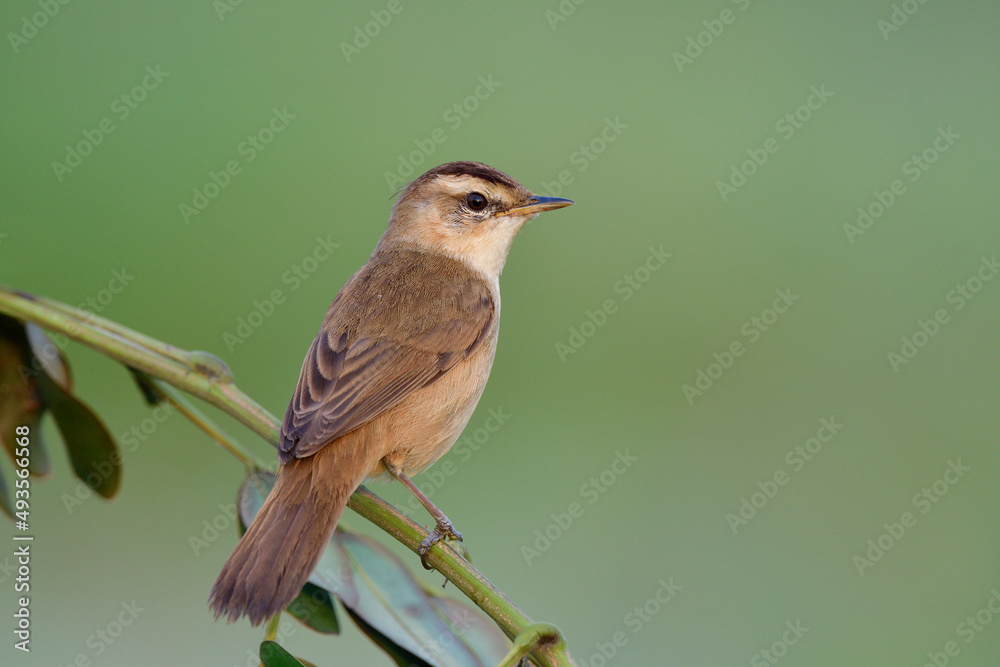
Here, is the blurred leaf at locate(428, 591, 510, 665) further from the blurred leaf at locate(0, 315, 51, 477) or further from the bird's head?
the bird's head

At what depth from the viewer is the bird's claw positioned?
1992 mm

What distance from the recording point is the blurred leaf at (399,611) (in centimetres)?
208

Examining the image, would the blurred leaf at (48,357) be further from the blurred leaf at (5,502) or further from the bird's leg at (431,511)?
the bird's leg at (431,511)

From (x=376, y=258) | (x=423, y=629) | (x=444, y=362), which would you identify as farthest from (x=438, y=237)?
(x=423, y=629)

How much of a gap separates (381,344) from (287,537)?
91 cm

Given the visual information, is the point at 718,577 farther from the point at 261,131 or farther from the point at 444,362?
the point at 261,131

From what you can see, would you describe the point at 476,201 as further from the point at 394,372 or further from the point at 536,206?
the point at 394,372

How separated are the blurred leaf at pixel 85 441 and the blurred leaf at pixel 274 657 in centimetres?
106

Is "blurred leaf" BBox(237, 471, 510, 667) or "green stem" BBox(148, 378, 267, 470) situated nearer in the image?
"blurred leaf" BBox(237, 471, 510, 667)

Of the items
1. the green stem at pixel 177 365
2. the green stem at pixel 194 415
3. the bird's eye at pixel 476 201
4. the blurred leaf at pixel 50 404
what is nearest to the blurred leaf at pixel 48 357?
the blurred leaf at pixel 50 404

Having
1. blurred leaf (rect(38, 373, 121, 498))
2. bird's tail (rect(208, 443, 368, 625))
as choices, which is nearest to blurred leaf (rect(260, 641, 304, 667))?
bird's tail (rect(208, 443, 368, 625))

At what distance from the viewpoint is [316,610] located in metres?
2.29

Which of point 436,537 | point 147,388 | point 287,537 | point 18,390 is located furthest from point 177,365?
point 436,537

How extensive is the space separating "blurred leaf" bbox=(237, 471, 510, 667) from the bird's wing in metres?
0.32
